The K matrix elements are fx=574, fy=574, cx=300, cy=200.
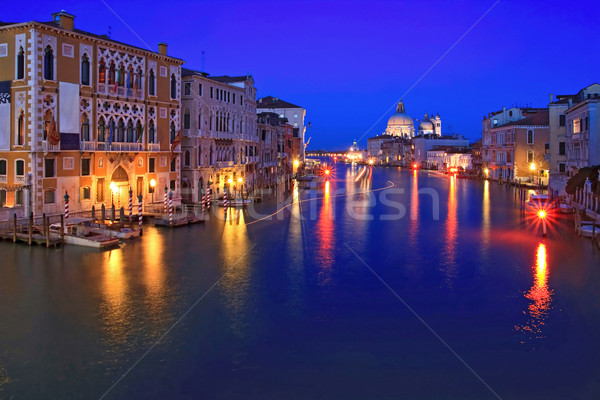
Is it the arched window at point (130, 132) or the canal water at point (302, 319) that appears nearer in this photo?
the canal water at point (302, 319)

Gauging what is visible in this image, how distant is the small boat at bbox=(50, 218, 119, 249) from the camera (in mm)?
19906

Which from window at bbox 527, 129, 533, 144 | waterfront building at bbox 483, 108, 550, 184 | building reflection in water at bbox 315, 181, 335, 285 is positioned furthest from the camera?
window at bbox 527, 129, 533, 144

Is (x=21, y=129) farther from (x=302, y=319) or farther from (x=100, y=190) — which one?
(x=302, y=319)

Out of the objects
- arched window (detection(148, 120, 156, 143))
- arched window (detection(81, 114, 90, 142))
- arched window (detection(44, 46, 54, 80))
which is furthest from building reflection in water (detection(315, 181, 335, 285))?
arched window (detection(44, 46, 54, 80))

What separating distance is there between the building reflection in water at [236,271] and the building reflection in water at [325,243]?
7.13ft

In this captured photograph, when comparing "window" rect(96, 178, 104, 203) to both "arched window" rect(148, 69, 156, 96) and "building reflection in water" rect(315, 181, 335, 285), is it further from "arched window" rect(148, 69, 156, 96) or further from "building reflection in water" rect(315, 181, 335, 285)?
"building reflection in water" rect(315, 181, 335, 285)

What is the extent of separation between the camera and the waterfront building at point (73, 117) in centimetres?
2394

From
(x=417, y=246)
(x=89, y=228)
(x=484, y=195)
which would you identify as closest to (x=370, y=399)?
(x=417, y=246)

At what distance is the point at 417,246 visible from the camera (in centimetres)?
2131

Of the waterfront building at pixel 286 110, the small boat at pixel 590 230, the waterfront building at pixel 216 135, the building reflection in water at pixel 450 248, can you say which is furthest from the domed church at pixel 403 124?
the small boat at pixel 590 230

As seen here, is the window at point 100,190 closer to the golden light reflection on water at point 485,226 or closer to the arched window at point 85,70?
the arched window at point 85,70

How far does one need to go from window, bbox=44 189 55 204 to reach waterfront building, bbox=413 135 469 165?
357 ft

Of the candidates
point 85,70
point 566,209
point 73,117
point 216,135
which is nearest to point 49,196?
point 73,117

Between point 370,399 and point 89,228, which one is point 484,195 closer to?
point 89,228
